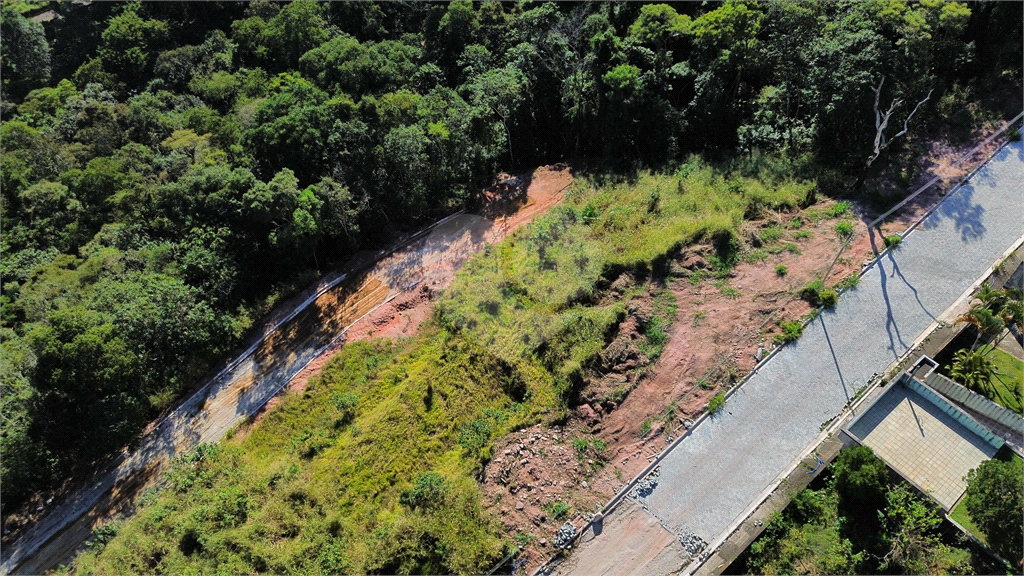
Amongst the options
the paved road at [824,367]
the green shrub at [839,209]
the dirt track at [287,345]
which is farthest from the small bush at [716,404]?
the dirt track at [287,345]

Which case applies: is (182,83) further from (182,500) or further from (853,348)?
(853,348)

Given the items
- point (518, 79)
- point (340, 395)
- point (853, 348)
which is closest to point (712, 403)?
point (853, 348)

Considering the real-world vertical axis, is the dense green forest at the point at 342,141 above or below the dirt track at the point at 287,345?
above

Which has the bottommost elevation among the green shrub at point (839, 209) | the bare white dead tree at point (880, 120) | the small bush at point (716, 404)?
the small bush at point (716, 404)

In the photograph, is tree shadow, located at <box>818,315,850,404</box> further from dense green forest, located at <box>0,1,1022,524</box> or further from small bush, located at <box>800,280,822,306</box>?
dense green forest, located at <box>0,1,1022,524</box>

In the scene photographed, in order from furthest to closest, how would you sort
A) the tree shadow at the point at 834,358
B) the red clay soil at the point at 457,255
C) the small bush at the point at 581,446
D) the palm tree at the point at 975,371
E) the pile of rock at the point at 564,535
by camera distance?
the red clay soil at the point at 457,255 → the small bush at the point at 581,446 → the tree shadow at the point at 834,358 → the palm tree at the point at 975,371 → the pile of rock at the point at 564,535

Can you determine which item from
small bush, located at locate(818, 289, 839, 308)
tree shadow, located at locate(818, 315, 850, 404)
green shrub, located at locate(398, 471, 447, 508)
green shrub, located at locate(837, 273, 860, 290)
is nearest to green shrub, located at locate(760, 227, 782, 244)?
green shrub, located at locate(837, 273, 860, 290)

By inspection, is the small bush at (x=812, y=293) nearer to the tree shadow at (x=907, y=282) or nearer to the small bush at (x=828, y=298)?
the small bush at (x=828, y=298)
